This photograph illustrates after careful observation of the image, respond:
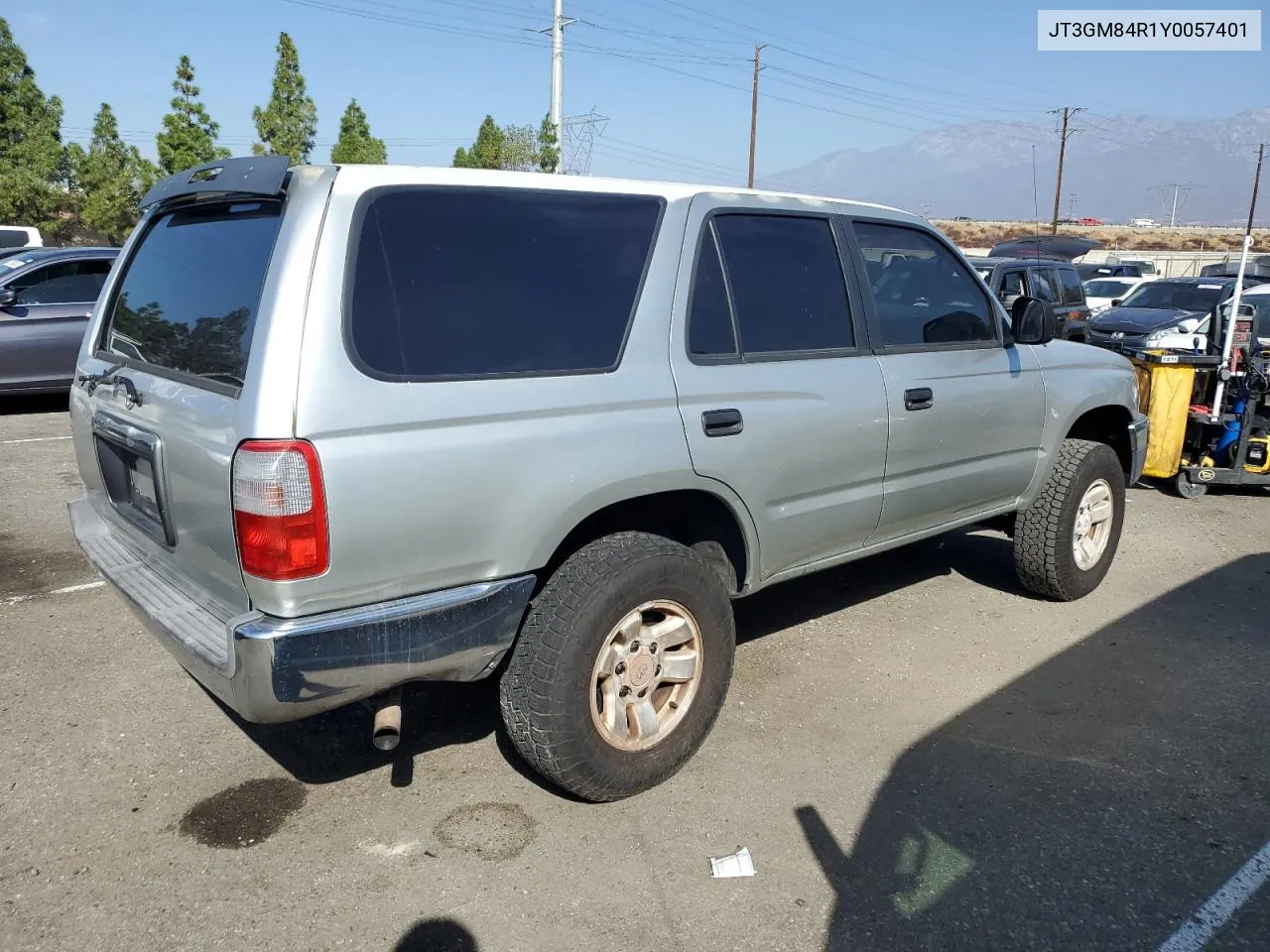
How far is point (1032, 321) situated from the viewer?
4.45 metres

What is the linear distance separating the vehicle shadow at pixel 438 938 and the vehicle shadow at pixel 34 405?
32.1ft

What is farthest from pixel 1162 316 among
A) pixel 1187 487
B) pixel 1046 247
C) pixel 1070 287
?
pixel 1187 487

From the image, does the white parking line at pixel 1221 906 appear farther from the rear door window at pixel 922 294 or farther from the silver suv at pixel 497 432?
the rear door window at pixel 922 294

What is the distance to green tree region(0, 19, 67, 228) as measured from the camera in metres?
27.5

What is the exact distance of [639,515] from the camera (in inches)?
135

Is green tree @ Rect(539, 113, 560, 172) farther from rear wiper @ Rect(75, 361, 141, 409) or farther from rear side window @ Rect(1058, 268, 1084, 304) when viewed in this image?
rear wiper @ Rect(75, 361, 141, 409)

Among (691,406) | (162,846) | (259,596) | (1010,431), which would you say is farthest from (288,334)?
(1010,431)

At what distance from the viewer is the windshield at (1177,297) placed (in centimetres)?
1262

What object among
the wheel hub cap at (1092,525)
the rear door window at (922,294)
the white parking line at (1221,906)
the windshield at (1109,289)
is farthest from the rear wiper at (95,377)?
the windshield at (1109,289)

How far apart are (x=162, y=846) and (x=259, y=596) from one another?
3.32 feet

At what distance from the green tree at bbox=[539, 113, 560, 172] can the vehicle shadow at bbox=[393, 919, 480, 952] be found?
20.5m

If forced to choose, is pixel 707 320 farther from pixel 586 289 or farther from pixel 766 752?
pixel 766 752

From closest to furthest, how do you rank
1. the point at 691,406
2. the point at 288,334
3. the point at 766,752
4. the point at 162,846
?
the point at 288,334 < the point at 162,846 < the point at 691,406 < the point at 766,752

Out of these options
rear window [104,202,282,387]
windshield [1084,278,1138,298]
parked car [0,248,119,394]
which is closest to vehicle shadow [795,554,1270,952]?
rear window [104,202,282,387]
